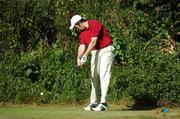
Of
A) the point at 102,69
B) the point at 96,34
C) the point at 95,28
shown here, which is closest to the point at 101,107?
the point at 102,69

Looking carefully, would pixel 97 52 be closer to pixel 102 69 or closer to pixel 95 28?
pixel 102 69

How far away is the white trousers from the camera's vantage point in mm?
11117

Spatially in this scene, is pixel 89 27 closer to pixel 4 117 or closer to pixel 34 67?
pixel 4 117

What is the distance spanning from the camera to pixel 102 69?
440 inches

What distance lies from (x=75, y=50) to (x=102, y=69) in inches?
158

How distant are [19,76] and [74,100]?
1744mm

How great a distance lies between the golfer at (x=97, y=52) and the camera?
10.9 meters

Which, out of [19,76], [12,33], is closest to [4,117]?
[19,76]

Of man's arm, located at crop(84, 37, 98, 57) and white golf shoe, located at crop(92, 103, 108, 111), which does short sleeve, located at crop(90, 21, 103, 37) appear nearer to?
man's arm, located at crop(84, 37, 98, 57)

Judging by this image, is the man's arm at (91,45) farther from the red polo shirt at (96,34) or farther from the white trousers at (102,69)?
the white trousers at (102,69)

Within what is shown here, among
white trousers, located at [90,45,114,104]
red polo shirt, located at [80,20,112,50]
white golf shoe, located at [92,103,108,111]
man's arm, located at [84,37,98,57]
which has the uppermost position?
red polo shirt, located at [80,20,112,50]

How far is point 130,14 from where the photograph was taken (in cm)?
1536

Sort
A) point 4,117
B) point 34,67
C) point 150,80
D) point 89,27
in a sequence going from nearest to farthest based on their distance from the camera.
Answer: point 4,117 < point 89,27 < point 150,80 < point 34,67

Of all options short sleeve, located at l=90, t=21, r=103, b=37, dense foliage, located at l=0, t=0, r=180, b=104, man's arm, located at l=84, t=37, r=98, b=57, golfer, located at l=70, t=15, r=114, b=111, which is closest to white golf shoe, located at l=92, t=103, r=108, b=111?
golfer, located at l=70, t=15, r=114, b=111
